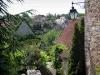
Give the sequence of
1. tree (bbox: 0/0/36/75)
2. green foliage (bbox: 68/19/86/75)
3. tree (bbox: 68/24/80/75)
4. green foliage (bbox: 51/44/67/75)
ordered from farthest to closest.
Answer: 1. green foliage (bbox: 51/44/67/75)
2. tree (bbox: 68/24/80/75)
3. green foliage (bbox: 68/19/86/75)
4. tree (bbox: 0/0/36/75)

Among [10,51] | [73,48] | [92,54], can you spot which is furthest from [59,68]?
[10,51]

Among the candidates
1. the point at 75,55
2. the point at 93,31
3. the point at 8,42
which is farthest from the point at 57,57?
the point at 8,42

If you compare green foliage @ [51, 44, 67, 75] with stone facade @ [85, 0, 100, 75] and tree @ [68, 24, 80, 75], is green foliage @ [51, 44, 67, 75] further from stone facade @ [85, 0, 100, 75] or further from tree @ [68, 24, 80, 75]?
stone facade @ [85, 0, 100, 75]

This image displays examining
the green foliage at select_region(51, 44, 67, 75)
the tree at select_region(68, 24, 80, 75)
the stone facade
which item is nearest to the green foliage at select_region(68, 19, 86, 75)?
the tree at select_region(68, 24, 80, 75)

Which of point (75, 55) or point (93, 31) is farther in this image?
point (75, 55)

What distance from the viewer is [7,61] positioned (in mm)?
4914

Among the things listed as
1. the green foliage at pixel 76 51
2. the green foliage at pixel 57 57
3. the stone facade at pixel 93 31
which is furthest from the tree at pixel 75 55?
the green foliage at pixel 57 57

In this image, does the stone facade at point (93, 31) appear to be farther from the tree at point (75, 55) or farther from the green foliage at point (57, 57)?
the green foliage at point (57, 57)

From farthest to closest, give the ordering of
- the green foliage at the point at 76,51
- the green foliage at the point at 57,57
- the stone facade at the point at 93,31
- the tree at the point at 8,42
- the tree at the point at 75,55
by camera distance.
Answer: the green foliage at the point at 57,57, the tree at the point at 75,55, the green foliage at the point at 76,51, the stone facade at the point at 93,31, the tree at the point at 8,42

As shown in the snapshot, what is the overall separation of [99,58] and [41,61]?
10.0 metres

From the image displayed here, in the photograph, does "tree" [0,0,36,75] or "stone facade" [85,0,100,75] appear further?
"stone facade" [85,0,100,75]

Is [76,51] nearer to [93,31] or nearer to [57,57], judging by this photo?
[93,31]

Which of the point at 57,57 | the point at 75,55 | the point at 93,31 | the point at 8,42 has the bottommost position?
the point at 57,57

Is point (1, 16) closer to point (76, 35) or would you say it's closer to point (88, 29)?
point (88, 29)
